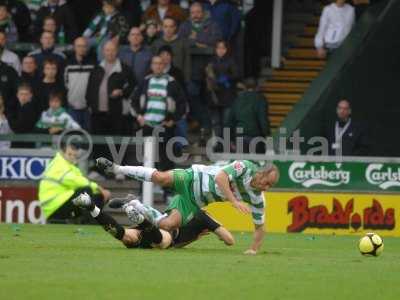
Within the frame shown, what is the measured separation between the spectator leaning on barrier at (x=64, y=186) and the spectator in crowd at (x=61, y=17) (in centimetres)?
345

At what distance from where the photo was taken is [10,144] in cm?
2166

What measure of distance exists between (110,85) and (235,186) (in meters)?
6.49

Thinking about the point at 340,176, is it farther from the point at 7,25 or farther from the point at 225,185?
the point at 7,25

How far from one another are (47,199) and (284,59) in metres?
6.47

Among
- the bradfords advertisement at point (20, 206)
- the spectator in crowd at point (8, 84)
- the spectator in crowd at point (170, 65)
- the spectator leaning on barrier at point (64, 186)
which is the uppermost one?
the spectator in crowd at point (170, 65)

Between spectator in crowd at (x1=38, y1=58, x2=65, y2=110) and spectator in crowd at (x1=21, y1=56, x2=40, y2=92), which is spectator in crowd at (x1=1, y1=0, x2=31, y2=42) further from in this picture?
spectator in crowd at (x1=38, y1=58, x2=65, y2=110)

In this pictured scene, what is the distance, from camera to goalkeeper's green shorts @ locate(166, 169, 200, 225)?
1559 cm

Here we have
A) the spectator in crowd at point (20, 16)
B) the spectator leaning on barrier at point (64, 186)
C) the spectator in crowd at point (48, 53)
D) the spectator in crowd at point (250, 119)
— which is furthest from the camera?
the spectator in crowd at point (20, 16)

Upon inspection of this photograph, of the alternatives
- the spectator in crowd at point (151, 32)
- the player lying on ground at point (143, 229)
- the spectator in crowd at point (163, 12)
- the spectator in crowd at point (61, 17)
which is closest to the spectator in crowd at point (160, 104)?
the spectator in crowd at point (151, 32)

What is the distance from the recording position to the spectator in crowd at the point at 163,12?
74.9ft

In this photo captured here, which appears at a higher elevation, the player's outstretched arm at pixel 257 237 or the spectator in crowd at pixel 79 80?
the spectator in crowd at pixel 79 80

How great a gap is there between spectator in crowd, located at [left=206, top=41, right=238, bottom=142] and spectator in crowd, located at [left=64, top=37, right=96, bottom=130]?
193 centimetres

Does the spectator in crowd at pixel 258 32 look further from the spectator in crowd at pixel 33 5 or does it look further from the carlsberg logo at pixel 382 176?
the carlsberg logo at pixel 382 176

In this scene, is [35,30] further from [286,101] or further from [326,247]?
[326,247]
